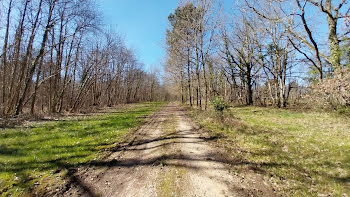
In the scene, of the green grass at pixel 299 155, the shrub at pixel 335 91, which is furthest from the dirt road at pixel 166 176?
the shrub at pixel 335 91

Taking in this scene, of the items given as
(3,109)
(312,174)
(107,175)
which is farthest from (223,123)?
(3,109)

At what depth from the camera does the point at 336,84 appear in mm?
9508

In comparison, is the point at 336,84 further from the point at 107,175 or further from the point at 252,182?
the point at 107,175

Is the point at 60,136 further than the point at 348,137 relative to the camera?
Yes

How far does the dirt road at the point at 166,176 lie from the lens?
3.78 m

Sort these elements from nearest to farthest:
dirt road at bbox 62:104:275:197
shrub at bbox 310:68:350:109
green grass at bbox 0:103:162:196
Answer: dirt road at bbox 62:104:275:197
green grass at bbox 0:103:162:196
shrub at bbox 310:68:350:109

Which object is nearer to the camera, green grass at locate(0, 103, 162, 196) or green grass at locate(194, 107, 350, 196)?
green grass at locate(194, 107, 350, 196)

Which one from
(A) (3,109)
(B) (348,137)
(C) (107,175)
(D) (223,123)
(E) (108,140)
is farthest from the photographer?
(A) (3,109)

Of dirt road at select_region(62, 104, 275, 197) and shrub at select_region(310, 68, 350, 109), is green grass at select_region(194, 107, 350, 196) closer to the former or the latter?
dirt road at select_region(62, 104, 275, 197)

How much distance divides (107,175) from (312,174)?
17.2 feet

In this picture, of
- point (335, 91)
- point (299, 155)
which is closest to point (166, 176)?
point (299, 155)

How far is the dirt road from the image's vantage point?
12.4 feet

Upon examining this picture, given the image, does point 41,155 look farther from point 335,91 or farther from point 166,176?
point 335,91

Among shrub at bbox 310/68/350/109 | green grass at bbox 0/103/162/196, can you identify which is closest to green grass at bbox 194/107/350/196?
shrub at bbox 310/68/350/109
